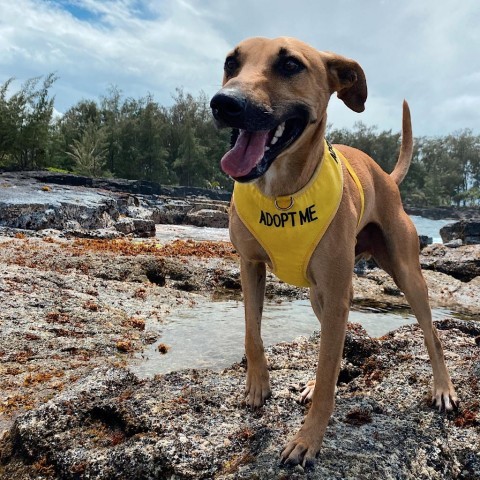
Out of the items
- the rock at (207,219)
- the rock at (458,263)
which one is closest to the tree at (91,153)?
the rock at (207,219)

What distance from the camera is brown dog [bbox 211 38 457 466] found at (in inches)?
95.3

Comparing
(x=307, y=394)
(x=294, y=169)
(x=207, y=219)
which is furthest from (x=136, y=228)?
(x=294, y=169)

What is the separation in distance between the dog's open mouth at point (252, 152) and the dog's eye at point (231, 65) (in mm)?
500

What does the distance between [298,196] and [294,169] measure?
6.3 inches

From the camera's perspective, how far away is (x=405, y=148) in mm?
4281

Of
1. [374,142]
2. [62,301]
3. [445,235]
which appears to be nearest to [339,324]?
[62,301]

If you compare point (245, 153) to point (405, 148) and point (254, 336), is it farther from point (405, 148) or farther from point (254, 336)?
point (405, 148)

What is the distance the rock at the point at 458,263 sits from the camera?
1195cm

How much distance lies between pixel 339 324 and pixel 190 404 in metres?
0.98

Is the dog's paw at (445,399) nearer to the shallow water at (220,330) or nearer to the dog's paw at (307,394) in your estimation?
the dog's paw at (307,394)

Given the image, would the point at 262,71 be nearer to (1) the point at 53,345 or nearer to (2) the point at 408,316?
(1) the point at 53,345

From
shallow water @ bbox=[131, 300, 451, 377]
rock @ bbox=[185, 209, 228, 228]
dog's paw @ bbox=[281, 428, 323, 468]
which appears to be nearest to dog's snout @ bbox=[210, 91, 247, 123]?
dog's paw @ bbox=[281, 428, 323, 468]

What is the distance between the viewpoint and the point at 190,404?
2.80 meters

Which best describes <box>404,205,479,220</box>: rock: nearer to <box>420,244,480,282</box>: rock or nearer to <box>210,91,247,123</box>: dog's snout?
<box>420,244,480,282</box>: rock
